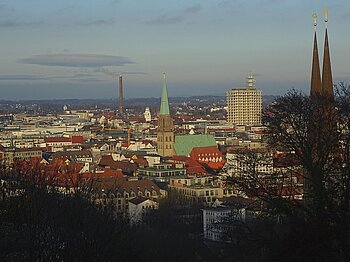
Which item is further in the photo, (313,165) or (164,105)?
(164,105)

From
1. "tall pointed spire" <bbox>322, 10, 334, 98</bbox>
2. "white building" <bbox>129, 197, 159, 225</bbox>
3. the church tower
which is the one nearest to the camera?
"tall pointed spire" <bbox>322, 10, 334, 98</bbox>

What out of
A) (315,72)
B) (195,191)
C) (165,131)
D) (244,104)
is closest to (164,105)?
(165,131)

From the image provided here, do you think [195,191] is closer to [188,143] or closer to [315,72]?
[315,72]

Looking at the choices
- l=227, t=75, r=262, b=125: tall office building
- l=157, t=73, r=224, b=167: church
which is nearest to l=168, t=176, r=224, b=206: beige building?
l=157, t=73, r=224, b=167: church

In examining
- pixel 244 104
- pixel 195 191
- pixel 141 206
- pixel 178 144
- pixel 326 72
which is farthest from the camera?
pixel 244 104

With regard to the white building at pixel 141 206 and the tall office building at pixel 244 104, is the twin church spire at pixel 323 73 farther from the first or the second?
the tall office building at pixel 244 104

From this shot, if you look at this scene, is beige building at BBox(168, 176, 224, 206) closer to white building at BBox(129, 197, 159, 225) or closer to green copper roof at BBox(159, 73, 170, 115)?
white building at BBox(129, 197, 159, 225)

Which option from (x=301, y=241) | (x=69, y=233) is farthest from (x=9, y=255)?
(x=301, y=241)
